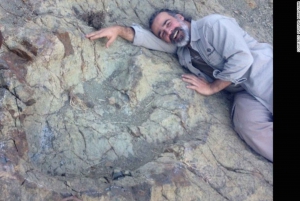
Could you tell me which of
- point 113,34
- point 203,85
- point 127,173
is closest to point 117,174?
point 127,173

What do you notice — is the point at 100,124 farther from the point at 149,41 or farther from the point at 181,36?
the point at 181,36

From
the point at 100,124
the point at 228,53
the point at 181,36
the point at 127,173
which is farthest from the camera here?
the point at 181,36

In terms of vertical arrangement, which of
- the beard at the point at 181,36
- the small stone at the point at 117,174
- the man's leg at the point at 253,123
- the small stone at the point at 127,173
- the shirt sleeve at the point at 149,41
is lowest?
the small stone at the point at 117,174

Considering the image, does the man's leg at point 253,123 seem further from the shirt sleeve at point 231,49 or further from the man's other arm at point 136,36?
the man's other arm at point 136,36

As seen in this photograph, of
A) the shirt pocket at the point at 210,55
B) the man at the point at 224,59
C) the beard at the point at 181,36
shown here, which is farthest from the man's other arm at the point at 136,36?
the shirt pocket at the point at 210,55

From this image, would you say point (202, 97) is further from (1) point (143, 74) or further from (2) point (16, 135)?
(2) point (16, 135)

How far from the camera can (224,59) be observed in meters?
4.41

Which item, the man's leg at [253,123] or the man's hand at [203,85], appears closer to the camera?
the man's leg at [253,123]

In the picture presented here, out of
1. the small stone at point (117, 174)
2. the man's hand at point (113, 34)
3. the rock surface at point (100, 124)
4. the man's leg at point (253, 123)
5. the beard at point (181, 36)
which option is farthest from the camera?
the beard at point (181, 36)

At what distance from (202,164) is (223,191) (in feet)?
0.85

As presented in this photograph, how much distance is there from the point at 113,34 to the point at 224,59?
98cm

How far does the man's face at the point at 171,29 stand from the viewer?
454 cm

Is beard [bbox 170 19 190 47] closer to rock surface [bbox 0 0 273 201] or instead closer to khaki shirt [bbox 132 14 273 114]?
khaki shirt [bbox 132 14 273 114]

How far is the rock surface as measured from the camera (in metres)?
3.62
